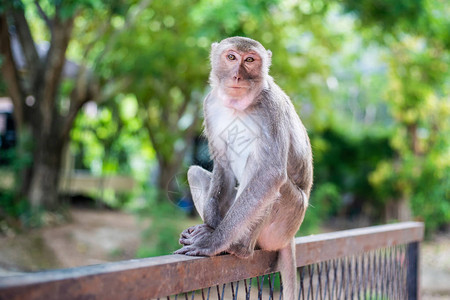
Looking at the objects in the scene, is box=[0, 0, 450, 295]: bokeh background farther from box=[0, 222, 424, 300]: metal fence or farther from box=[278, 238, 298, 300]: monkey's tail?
box=[278, 238, 298, 300]: monkey's tail

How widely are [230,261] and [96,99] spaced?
25.3 feet

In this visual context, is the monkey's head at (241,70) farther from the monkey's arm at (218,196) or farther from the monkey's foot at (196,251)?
the monkey's foot at (196,251)

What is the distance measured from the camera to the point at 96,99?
9289 millimetres

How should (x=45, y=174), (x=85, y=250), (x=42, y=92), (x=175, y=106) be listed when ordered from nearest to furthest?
(x=85, y=250) < (x=42, y=92) < (x=45, y=174) < (x=175, y=106)

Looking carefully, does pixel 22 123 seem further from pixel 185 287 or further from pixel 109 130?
pixel 185 287

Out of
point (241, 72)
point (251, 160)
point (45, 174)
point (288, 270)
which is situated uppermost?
point (241, 72)

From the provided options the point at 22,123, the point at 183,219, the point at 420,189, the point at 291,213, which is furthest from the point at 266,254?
the point at 420,189

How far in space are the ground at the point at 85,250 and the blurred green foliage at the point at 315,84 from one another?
0.82 metres

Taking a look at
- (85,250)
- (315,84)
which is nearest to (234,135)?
(85,250)

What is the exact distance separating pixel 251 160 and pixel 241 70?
0.46 metres

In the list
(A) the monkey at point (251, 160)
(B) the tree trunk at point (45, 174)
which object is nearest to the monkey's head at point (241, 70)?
(A) the monkey at point (251, 160)

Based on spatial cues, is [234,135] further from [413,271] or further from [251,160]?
[413,271]

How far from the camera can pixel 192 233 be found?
7.70ft

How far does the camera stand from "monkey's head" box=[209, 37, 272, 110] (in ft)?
7.80
